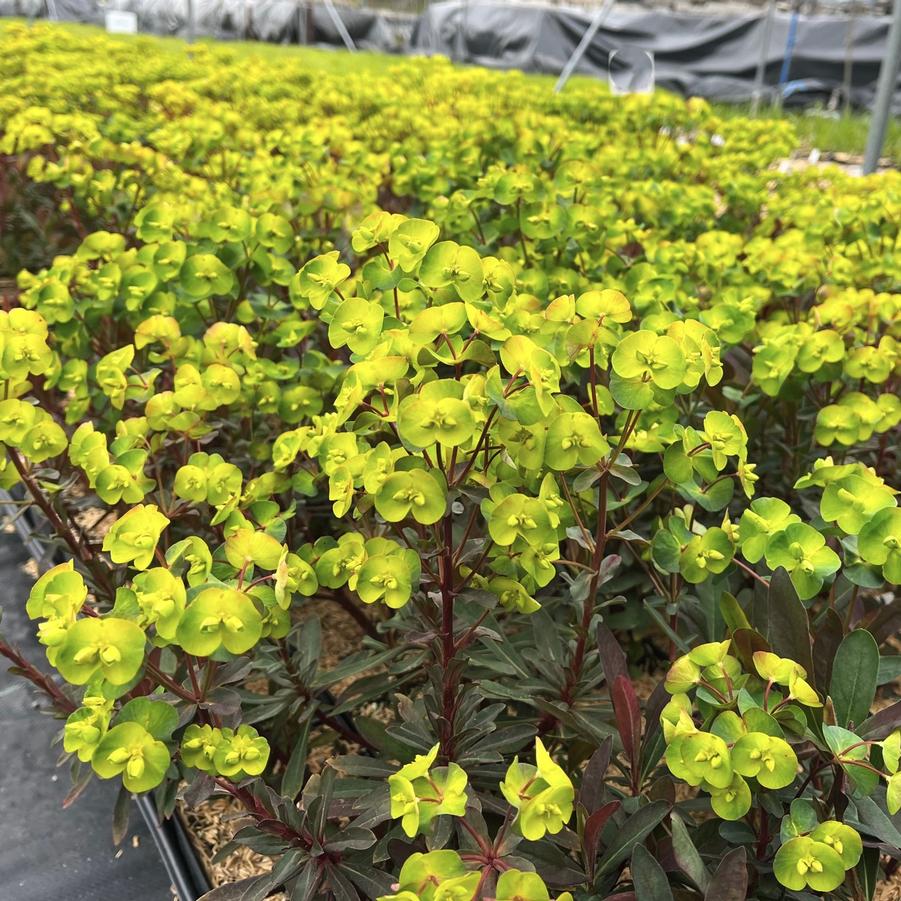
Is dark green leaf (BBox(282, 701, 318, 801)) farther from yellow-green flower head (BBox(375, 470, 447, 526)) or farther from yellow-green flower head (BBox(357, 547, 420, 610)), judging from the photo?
yellow-green flower head (BBox(375, 470, 447, 526))

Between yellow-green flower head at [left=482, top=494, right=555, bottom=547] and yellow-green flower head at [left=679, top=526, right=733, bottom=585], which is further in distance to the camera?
yellow-green flower head at [left=679, top=526, right=733, bottom=585]

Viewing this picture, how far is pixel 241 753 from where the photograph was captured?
101 centimetres

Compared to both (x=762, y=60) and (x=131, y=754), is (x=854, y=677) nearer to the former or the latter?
(x=131, y=754)

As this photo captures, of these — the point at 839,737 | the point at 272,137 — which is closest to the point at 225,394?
the point at 839,737

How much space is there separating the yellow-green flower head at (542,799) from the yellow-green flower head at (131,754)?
409 mm

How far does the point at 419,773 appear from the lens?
802mm

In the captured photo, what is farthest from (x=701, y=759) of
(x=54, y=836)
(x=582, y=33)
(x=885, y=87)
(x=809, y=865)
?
(x=582, y=33)

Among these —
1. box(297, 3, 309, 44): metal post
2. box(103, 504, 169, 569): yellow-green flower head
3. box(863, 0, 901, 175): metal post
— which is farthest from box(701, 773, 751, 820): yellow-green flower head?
box(297, 3, 309, 44): metal post

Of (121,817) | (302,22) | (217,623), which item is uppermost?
(302,22)

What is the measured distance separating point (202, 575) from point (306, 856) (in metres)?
0.41

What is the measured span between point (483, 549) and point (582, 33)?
17647 millimetres

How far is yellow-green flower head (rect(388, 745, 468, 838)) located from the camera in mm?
785

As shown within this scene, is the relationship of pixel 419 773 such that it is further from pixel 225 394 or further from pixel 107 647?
pixel 225 394

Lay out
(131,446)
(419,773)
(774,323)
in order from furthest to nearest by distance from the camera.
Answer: (774,323) < (131,446) < (419,773)
